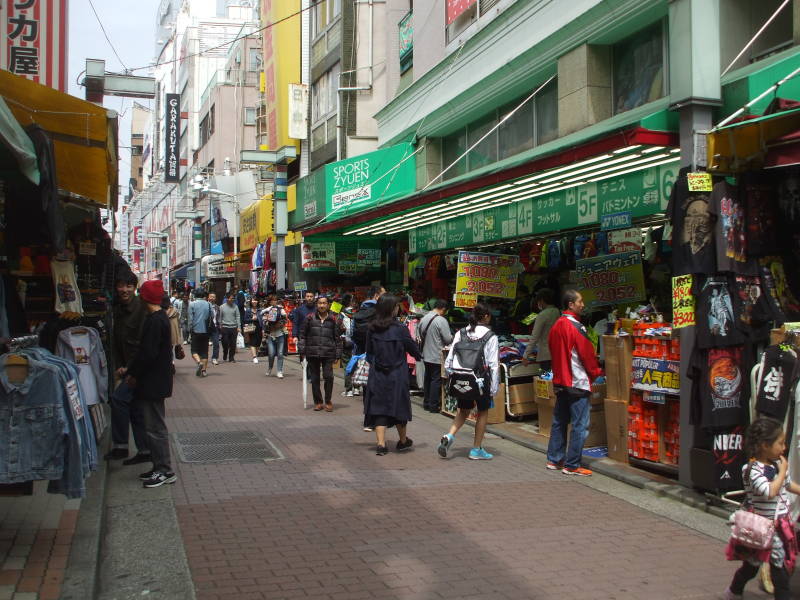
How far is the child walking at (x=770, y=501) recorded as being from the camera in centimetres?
455

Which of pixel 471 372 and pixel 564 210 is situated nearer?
pixel 471 372

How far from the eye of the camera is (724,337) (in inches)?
267

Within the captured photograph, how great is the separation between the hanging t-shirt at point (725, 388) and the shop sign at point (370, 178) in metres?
11.3

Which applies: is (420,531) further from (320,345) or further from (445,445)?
(320,345)

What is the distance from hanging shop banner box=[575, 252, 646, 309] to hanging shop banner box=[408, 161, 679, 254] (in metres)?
0.56

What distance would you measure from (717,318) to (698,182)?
3.95 ft

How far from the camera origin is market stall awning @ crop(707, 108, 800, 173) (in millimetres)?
6484

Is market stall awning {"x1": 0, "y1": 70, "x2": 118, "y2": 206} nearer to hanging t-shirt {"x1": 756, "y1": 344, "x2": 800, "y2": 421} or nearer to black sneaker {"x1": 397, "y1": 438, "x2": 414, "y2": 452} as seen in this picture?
black sneaker {"x1": 397, "y1": 438, "x2": 414, "y2": 452}

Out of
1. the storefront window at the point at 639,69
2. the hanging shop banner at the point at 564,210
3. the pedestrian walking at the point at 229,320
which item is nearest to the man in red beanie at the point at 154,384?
the hanging shop banner at the point at 564,210

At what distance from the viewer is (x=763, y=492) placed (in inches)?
180

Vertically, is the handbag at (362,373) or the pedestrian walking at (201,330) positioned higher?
the pedestrian walking at (201,330)

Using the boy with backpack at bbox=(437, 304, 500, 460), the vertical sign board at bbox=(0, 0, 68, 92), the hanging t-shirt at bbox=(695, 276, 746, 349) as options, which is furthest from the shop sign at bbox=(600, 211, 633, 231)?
the vertical sign board at bbox=(0, 0, 68, 92)

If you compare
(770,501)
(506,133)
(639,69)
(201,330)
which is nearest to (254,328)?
(201,330)

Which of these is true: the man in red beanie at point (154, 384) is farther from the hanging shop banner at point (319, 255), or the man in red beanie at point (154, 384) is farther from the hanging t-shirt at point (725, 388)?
the hanging shop banner at point (319, 255)
